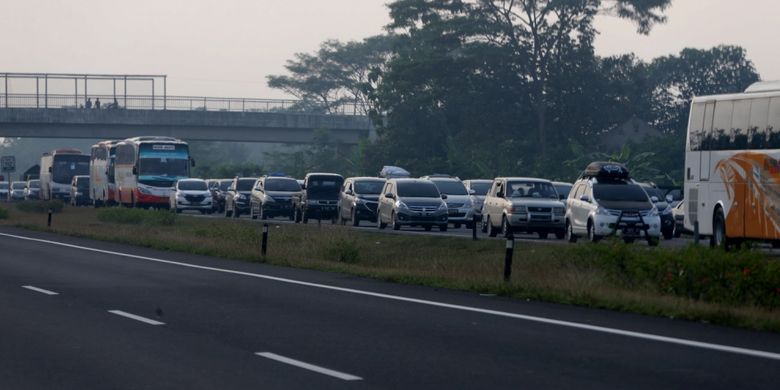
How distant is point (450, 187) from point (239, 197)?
1713 cm

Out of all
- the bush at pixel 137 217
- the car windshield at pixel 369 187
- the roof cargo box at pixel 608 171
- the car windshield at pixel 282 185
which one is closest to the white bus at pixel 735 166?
the roof cargo box at pixel 608 171

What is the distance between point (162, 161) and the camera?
6681 cm

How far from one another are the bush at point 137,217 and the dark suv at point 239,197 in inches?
246

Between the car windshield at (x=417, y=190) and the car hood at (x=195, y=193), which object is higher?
the car windshield at (x=417, y=190)

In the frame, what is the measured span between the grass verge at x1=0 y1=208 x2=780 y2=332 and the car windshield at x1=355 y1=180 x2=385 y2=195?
7.52 meters

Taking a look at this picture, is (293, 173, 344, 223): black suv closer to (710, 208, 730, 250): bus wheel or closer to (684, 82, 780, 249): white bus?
(684, 82, 780, 249): white bus

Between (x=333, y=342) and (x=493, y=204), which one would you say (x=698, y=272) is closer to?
(x=333, y=342)

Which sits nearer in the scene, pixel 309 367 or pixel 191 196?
pixel 309 367

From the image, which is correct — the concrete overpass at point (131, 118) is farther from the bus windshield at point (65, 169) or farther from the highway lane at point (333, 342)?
the highway lane at point (333, 342)

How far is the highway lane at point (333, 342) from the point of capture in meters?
11.2

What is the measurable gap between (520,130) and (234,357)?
70.6 m

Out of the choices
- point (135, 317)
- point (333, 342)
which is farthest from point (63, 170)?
point (333, 342)

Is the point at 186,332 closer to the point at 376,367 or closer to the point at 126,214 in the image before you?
the point at 376,367

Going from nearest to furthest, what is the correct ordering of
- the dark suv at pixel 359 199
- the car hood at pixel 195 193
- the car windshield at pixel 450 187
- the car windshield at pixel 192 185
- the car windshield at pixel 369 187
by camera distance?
the dark suv at pixel 359 199, the car windshield at pixel 450 187, the car windshield at pixel 369 187, the car hood at pixel 195 193, the car windshield at pixel 192 185
